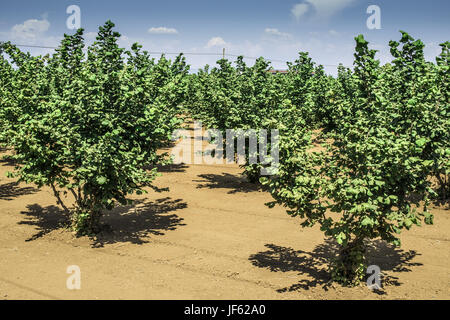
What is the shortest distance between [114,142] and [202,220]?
4.89 m

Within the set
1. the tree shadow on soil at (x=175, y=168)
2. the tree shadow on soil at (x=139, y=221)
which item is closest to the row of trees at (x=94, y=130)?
the tree shadow on soil at (x=139, y=221)

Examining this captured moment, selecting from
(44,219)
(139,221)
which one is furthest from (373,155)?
(44,219)

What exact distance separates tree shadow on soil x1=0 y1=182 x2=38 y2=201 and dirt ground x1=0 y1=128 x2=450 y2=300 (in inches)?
21.4

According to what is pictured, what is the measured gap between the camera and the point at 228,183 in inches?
724

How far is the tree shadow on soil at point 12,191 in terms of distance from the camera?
52.4 ft

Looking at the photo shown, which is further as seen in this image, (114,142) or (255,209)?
(255,209)

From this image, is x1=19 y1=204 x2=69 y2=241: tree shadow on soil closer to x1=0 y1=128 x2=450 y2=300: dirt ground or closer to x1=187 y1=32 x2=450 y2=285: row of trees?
x1=0 y1=128 x2=450 y2=300: dirt ground

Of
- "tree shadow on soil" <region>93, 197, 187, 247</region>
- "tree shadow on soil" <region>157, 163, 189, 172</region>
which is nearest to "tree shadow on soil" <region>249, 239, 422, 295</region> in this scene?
"tree shadow on soil" <region>93, 197, 187, 247</region>

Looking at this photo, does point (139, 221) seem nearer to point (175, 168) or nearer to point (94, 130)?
point (94, 130)

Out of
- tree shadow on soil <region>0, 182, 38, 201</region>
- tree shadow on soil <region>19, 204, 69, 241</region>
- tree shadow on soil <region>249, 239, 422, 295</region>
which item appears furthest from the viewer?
tree shadow on soil <region>0, 182, 38, 201</region>

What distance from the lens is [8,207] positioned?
14547 mm

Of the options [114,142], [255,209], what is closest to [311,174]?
[114,142]

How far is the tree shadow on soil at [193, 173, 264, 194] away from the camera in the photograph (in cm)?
1738
